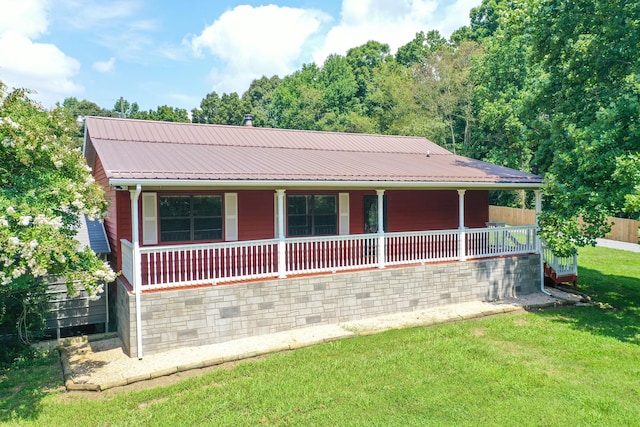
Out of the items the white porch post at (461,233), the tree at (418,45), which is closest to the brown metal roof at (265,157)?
the white porch post at (461,233)

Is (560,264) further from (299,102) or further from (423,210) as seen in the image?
(299,102)

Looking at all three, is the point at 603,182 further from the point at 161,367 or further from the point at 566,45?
the point at 161,367

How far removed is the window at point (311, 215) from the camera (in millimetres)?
11797

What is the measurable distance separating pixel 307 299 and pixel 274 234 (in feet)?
8.18

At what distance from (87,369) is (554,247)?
10.4 meters

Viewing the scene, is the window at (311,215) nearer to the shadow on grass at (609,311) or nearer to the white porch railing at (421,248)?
the white porch railing at (421,248)

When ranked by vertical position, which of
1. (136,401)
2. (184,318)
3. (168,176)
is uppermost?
(168,176)

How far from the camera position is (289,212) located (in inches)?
463

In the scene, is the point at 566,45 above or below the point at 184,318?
above

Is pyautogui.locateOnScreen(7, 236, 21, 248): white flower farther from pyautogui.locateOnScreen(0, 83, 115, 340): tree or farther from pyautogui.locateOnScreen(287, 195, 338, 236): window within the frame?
pyautogui.locateOnScreen(287, 195, 338, 236): window

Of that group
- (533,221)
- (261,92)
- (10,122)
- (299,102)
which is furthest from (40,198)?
(261,92)

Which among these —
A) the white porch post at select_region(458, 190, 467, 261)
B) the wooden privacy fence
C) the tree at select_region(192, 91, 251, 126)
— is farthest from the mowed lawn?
the tree at select_region(192, 91, 251, 126)

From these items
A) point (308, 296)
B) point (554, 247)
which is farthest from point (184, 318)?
point (554, 247)

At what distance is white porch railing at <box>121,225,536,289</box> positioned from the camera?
923cm
